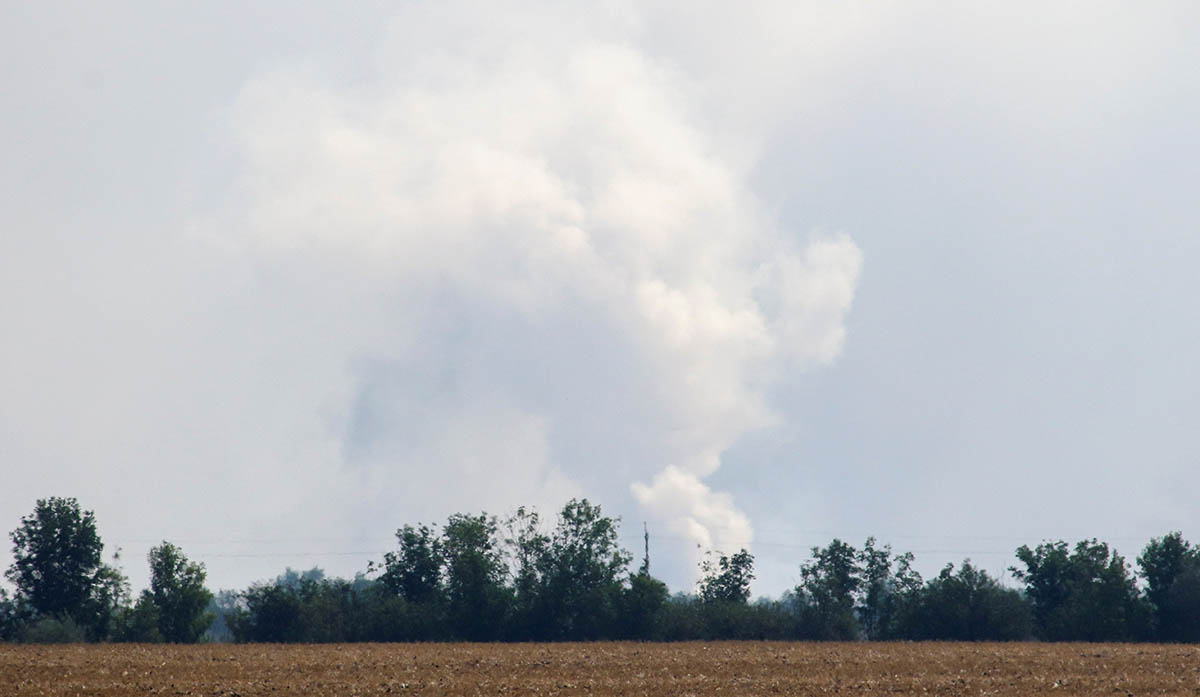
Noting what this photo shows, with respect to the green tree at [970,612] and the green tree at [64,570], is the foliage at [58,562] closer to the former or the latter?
the green tree at [64,570]

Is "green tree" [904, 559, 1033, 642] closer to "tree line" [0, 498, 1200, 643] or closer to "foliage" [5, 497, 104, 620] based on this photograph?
"tree line" [0, 498, 1200, 643]

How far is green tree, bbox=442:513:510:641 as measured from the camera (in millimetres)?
89812

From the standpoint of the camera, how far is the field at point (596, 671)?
145 ft

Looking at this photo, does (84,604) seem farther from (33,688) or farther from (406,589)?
(33,688)

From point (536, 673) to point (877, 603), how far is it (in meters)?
53.1

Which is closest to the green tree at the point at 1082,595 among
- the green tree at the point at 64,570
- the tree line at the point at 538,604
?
the tree line at the point at 538,604

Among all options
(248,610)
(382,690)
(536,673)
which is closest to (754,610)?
(248,610)

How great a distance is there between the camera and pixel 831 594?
97750mm

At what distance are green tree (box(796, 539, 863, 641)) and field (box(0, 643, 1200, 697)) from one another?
2176cm

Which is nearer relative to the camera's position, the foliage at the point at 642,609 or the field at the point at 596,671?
the field at the point at 596,671

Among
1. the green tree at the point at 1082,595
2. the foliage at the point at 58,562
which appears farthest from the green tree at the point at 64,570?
the green tree at the point at 1082,595

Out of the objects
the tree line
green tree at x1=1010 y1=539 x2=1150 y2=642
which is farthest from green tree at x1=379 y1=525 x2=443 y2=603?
green tree at x1=1010 y1=539 x2=1150 y2=642

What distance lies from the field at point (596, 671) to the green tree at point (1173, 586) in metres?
18.0

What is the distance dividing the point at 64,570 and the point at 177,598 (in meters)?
8.19
